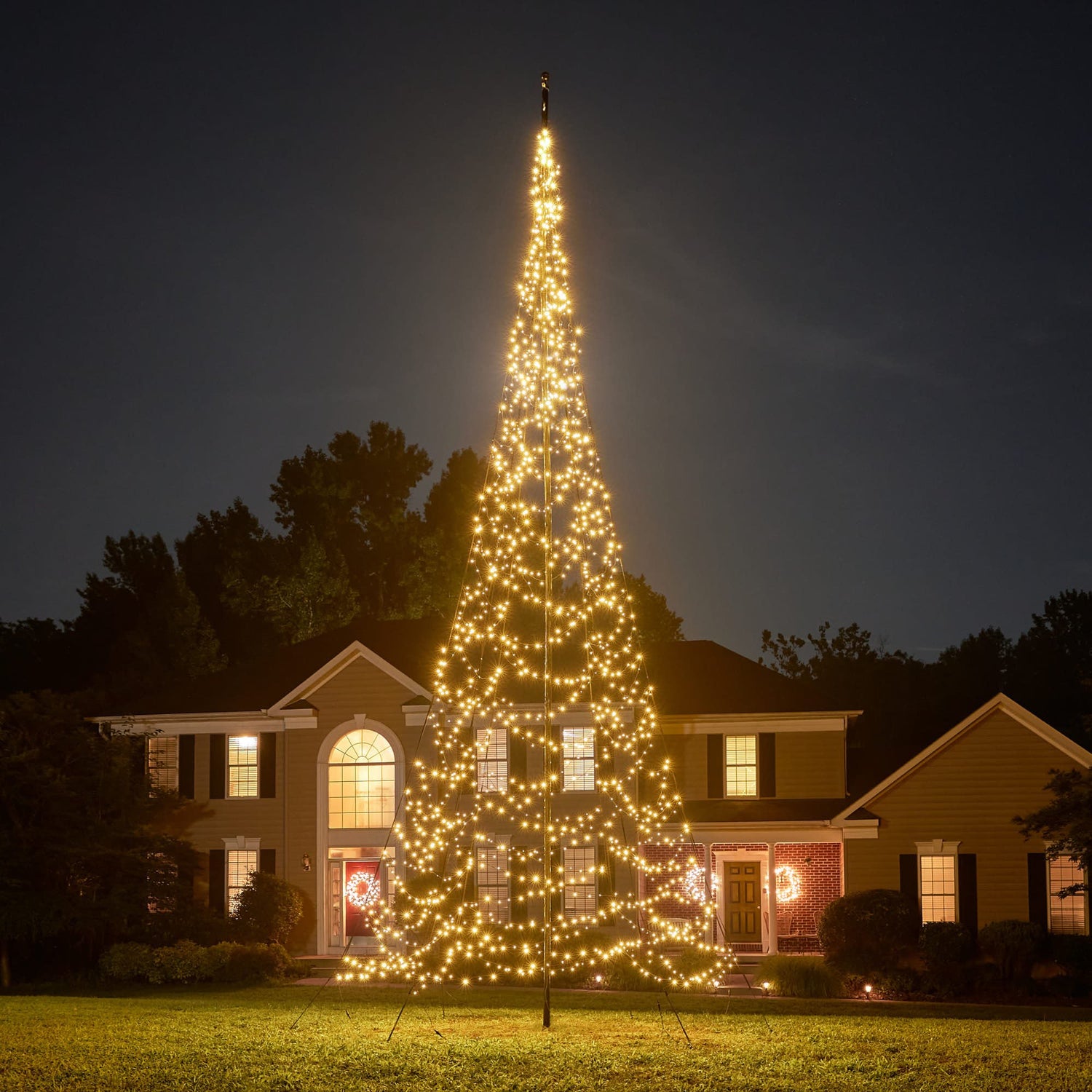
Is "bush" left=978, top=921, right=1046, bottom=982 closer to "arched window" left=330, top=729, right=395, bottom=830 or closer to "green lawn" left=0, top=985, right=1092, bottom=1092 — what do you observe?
"green lawn" left=0, top=985, right=1092, bottom=1092

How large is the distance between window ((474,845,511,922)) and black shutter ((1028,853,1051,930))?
393 inches

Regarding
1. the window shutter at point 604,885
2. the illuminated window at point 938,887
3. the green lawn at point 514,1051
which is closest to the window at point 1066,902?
the illuminated window at point 938,887

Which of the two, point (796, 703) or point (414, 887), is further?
point (796, 703)

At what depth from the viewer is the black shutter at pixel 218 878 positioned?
97.1 ft

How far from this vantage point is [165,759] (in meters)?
30.8

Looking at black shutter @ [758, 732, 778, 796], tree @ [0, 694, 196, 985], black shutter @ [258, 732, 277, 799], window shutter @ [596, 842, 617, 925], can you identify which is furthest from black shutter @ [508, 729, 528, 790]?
tree @ [0, 694, 196, 985]

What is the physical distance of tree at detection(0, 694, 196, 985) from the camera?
2530 cm

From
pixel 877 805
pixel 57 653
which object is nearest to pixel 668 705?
pixel 877 805

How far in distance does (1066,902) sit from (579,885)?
938 centimetres

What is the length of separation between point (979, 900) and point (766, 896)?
4.15 m

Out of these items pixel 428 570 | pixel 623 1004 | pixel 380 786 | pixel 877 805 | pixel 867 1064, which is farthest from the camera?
pixel 428 570

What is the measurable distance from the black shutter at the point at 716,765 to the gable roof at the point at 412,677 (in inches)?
26.5

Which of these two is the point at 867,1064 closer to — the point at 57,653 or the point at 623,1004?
the point at 623,1004

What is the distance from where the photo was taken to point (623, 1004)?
62.6ft
